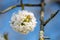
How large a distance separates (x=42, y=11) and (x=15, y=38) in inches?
12.2

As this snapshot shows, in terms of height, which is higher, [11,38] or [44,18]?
[44,18]

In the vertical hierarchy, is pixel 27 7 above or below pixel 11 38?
above

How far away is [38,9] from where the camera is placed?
152 centimetres

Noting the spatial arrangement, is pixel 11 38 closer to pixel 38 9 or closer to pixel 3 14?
pixel 3 14

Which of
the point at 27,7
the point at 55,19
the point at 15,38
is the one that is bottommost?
the point at 15,38

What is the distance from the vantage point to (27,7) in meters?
1.54

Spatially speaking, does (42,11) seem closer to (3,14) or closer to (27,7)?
(27,7)

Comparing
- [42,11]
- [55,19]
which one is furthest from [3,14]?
[55,19]

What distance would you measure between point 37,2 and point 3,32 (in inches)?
14.5

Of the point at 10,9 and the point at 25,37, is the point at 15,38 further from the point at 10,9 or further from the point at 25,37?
the point at 10,9

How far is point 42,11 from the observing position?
1521 mm

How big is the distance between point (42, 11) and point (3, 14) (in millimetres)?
319

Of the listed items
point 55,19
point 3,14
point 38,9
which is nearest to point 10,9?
point 3,14

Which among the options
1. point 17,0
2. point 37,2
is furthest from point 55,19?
point 17,0
